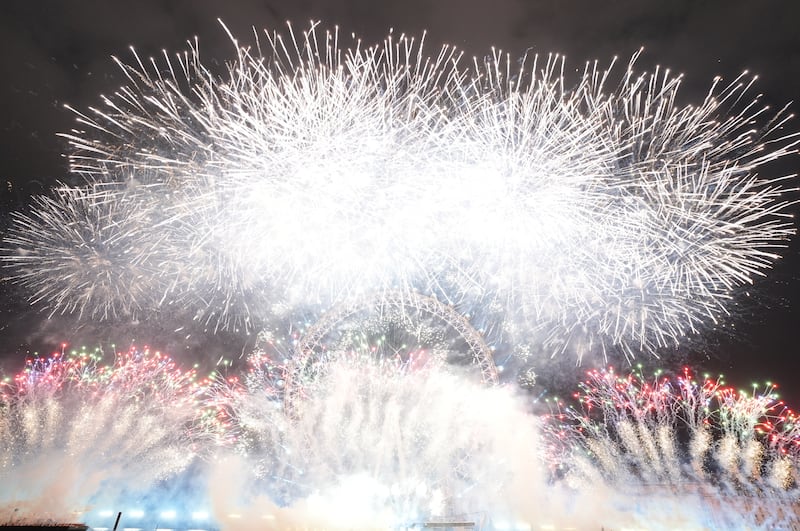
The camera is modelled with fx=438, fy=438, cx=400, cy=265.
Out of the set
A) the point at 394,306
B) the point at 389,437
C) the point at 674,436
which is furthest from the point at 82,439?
the point at 674,436

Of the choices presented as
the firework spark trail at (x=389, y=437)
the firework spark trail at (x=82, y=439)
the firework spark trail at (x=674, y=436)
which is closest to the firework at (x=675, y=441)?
the firework spark trail at (x=674, y=436)

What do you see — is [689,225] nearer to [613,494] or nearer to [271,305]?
[271,305]

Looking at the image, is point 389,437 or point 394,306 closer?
point 389,437

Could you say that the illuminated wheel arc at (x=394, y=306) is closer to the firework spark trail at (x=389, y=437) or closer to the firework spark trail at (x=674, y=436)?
the firework spark trail at (x=389, y=437)

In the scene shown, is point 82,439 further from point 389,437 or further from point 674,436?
point 674,436

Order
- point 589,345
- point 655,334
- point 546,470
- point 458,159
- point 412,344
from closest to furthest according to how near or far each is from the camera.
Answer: point 458,159, point 655,334, point 589,345, point 412,344, point 546,470

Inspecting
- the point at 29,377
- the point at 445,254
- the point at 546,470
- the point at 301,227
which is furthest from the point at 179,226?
the point at 546,470
